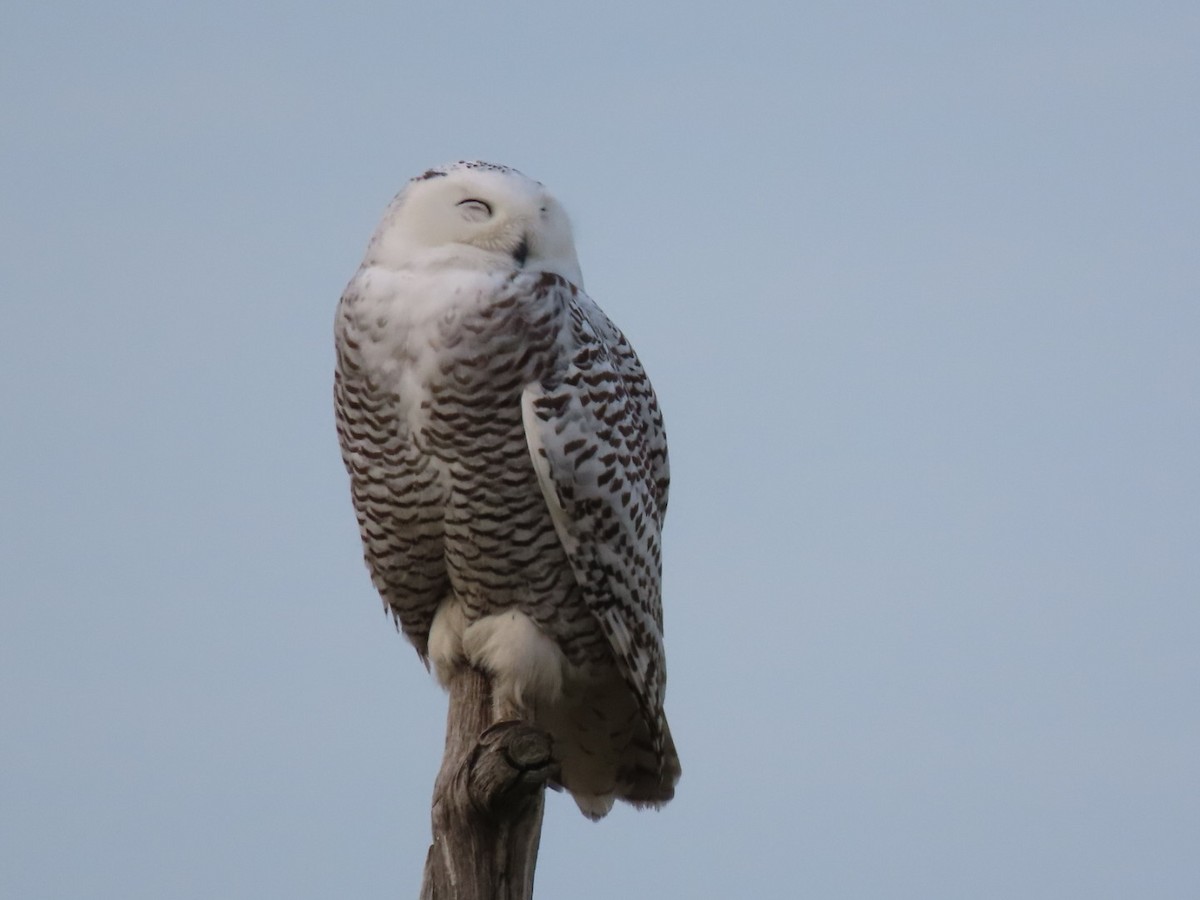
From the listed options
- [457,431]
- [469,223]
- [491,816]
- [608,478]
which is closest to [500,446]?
[457,431]

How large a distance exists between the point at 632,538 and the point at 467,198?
1.00m

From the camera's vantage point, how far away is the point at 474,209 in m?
5.21

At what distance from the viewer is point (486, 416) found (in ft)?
16.6

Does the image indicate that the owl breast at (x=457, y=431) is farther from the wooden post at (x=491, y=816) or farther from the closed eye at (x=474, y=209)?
the wooden post at (x=491, y=816)

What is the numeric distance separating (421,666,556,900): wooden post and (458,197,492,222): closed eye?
1.31m

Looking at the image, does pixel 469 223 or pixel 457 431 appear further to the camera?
pixel 469 223

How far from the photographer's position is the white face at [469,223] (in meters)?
5.16

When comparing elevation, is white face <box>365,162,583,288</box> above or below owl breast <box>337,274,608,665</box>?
above

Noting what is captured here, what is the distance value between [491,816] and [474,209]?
1566mm

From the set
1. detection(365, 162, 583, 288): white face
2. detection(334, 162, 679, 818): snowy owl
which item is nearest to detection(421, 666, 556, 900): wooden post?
detection(334, 162, 679, 818): snowy owl

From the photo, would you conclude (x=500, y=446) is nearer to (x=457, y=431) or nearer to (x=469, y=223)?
(x=457, y=431)

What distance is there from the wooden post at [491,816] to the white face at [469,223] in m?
1.21

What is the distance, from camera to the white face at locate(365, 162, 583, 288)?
5.16 meters

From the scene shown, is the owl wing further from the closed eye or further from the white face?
the closed eye
